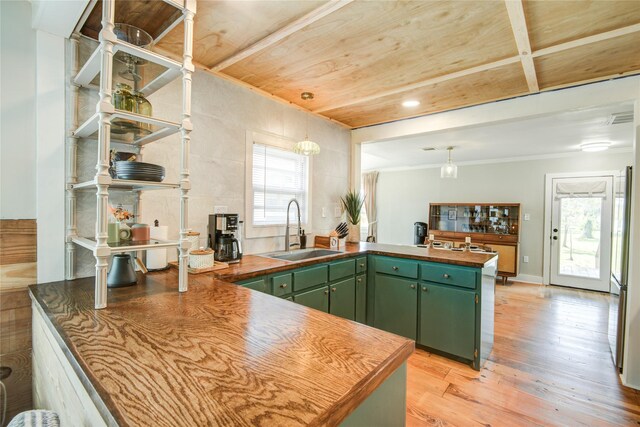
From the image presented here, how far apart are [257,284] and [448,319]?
5.43ft

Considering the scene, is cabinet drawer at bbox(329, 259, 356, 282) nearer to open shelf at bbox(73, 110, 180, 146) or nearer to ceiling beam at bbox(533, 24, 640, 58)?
open shelf at bbox(73, 110, 180, 146)

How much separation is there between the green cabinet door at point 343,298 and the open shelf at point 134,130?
1675mm

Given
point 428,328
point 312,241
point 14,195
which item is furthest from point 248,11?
point 428,328

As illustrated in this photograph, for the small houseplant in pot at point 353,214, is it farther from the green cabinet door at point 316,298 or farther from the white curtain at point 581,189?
the white curtain at point 581,189

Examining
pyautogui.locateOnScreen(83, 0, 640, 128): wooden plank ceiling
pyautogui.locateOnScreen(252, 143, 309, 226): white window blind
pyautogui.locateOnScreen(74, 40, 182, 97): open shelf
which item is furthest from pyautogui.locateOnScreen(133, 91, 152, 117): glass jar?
pyautogui.locateOnScreen(252, 143, 309, 226): white window blind

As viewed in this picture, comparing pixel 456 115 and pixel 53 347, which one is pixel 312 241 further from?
pixel 53 347

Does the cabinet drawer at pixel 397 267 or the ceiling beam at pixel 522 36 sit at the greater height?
the ceiling beam at pixel 522 36

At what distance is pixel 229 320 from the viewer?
41.3 inches

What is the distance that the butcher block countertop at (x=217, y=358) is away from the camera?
22.9 inches

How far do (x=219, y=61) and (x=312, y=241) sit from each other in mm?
1913

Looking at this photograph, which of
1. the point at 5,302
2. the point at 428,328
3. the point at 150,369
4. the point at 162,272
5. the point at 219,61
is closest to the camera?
the point at 150,369

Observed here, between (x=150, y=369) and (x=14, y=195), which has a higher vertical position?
(x=14, y=195)

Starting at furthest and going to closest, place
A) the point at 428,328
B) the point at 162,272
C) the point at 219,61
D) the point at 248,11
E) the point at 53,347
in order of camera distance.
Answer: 1. the point at 428,328
2. the point at 219,61
3. the point at 162,272
4. the point at 248,11
5. the point at 53,347

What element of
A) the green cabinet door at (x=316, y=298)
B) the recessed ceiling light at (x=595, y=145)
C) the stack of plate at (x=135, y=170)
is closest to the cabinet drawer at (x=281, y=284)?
the green cabinet door at (x=316, y=298)
